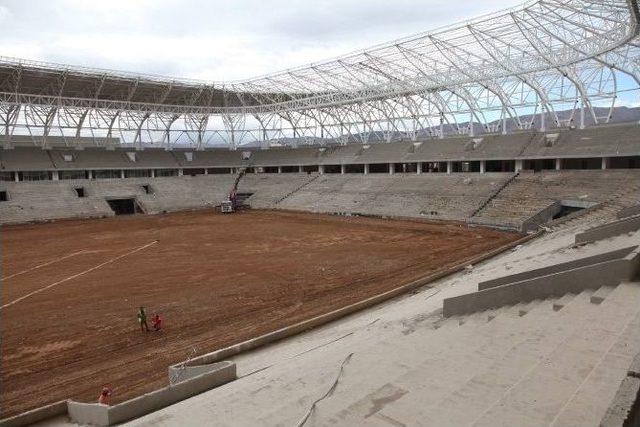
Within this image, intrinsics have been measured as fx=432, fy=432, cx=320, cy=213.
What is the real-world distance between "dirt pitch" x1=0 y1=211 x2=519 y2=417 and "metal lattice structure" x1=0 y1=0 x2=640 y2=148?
50.6 feet

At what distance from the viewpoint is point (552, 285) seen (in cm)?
968

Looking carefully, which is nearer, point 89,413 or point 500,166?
point 89,413

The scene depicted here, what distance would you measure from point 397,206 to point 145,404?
119 feet

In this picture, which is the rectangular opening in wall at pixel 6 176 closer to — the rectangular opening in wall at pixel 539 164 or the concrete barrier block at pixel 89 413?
the concrete barrier block at pixel 89 413

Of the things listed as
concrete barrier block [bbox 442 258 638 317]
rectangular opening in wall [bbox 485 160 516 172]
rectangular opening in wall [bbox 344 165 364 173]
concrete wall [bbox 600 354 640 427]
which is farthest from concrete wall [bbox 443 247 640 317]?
rectangular opening in wall [bbox 344 165 364 173]

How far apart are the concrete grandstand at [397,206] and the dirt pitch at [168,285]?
15.2 inches

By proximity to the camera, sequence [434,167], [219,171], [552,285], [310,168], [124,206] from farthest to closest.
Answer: [219,171], [310,168], [124,206], [434,167], [552,285]

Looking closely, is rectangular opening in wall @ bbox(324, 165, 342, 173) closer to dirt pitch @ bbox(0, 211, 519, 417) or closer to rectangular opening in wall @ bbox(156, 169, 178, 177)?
rectangular opening in wall @ bbox(156, 169, 178, 177)

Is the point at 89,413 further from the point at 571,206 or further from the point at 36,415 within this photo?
the point at 571,206

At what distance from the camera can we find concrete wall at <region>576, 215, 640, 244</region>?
1457 cm

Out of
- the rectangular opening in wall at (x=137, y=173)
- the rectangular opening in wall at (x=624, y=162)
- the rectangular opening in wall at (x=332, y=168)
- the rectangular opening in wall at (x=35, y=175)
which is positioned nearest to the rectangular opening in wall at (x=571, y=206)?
the rectangular opening in wall at (x=624, y=162)

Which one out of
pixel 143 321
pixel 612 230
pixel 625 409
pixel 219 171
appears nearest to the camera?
pixel 625 409

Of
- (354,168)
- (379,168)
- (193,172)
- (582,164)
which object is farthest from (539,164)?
(193,172)

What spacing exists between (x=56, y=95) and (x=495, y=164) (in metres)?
49.5
